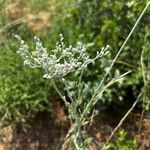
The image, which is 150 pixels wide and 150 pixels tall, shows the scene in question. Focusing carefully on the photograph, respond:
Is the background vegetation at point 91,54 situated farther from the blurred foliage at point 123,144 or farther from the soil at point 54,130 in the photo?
the blurred foliage at point 123,144

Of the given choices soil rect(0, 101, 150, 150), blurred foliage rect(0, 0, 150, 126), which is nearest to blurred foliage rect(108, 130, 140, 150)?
soil rect(0, 101, 150, 150)

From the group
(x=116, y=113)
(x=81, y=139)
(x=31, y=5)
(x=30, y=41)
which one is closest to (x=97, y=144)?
(x=116, y=113)

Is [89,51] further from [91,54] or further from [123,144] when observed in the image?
[123,144]

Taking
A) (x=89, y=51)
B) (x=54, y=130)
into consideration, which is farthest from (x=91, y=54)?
(x=54, y=130)

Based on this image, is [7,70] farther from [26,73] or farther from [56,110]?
[56,110]

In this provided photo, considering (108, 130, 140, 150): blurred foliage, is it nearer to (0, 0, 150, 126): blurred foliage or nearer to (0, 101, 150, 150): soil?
(0, 101, 150, 150): soil
